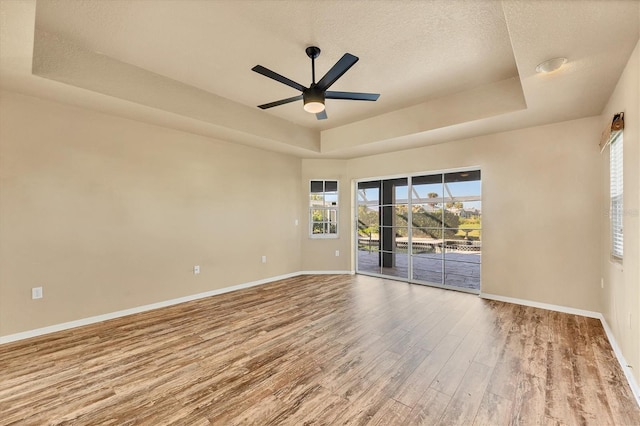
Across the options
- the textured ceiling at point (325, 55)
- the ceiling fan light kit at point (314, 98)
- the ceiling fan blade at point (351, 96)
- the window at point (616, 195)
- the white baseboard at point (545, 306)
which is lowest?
the white baseboard at point (545, 306)

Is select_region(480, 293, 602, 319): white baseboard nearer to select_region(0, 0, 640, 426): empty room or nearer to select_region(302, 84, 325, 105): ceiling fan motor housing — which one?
select_region(0, 0, 640, 426): empty room

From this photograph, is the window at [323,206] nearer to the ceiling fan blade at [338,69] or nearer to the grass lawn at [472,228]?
the grass lawn at [472,228]

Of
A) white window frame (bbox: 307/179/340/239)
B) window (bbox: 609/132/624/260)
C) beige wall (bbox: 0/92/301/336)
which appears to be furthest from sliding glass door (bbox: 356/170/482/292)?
beige wall (bbox: 0/92/301/336)

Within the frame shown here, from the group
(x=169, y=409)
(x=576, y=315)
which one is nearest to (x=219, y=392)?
(x=169, y=409)

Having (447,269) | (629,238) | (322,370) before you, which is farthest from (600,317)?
(322,370)

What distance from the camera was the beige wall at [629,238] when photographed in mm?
2178

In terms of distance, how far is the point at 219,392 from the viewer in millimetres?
2180

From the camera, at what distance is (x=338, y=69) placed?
8.05 feet

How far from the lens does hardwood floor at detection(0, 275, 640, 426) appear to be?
6.39ft

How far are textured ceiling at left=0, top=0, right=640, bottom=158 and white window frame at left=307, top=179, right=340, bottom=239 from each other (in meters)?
2.34

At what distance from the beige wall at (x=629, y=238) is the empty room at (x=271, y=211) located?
0.04 m

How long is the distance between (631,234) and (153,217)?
5.43m

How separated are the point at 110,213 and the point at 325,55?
3450mm

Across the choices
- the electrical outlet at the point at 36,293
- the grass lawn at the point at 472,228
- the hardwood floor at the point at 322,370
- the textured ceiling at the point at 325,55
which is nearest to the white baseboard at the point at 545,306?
the hardwood floor at the point at 322,370
